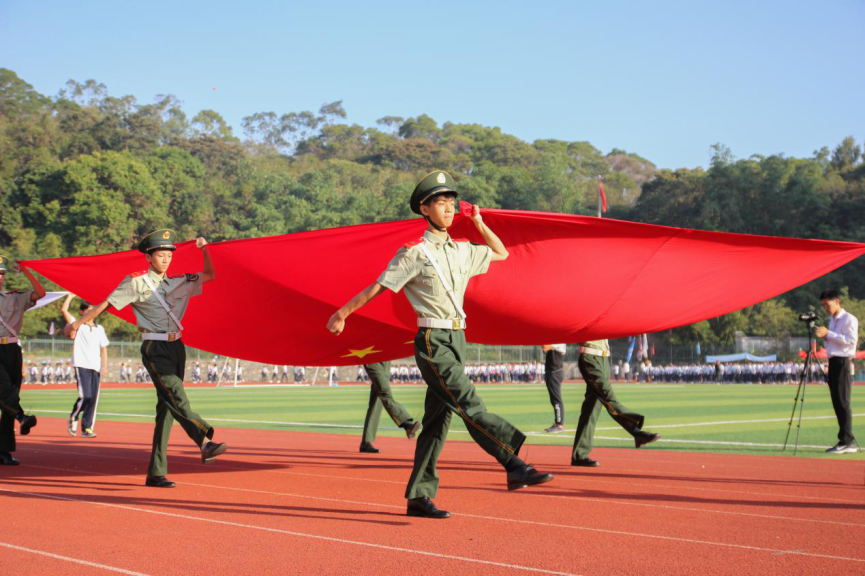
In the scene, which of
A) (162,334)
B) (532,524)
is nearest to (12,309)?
(162,334)

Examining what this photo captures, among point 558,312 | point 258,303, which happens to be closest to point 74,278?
point 258,303

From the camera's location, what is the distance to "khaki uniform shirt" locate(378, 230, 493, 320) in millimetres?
6250

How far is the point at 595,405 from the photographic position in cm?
997

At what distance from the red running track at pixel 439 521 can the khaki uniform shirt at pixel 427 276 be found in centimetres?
141

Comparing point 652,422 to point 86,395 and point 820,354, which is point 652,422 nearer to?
point 86,395

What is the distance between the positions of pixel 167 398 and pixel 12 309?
10.3 feet

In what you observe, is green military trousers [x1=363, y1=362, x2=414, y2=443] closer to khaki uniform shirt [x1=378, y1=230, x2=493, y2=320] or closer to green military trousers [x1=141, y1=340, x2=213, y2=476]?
green military trousers [x1=141, y1=340, x2=213, y2=476]

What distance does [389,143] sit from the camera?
141250mm

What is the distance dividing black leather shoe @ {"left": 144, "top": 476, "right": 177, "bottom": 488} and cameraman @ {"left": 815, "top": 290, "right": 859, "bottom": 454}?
7345 mm

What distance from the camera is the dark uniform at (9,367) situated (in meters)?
9.97

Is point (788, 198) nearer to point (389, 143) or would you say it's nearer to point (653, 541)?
point (389, 143)

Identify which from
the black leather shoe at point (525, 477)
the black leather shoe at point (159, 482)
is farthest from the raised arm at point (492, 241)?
the black leather shoe at point (159, 482)

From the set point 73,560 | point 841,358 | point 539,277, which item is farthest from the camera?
point 841,358

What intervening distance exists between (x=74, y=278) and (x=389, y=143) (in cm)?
13185
